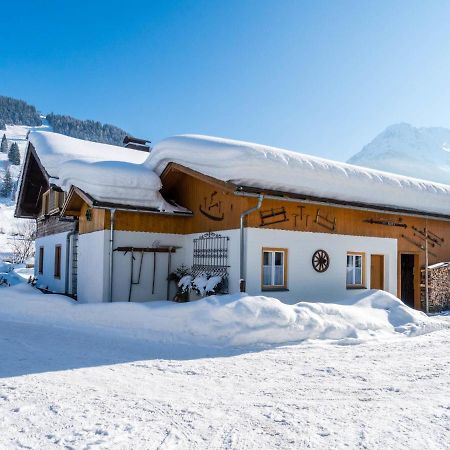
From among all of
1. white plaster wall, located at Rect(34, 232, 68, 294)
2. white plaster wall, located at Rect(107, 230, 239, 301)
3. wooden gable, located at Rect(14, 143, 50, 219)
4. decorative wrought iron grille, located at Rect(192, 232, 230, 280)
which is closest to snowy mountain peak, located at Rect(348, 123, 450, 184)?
wooden gable, located at Rect(14, 143, 50, 219)

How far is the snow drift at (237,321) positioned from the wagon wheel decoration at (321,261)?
4.50 ft

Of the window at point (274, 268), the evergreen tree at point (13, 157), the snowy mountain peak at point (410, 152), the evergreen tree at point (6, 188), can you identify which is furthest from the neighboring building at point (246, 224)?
the snowy mountain peak at point (410, 152)

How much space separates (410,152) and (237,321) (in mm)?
133396

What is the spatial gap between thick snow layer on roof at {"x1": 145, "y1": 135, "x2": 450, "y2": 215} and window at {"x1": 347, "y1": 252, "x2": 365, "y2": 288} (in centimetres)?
148

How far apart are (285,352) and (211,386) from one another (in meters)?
2.23

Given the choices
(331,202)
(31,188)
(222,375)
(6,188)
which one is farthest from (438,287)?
(6,188)

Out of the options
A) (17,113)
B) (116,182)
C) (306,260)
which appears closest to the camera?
(306,260)

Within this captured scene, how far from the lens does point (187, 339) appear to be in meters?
7.54

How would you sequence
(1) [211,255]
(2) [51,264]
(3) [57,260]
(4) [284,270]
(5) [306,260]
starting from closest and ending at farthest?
(4) [284,270] → (5) [306,260] → (1) [211,255] → (3) [57,260] → (2) [51,264]

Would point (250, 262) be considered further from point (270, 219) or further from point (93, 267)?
point (93, 267)

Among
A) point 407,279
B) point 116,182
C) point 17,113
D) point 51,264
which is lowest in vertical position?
point 407,279

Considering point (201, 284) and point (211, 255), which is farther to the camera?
point (211, 255)

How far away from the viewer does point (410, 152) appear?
418 ft

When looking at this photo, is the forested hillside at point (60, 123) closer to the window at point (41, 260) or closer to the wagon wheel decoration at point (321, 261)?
the window at point (41, 260)
